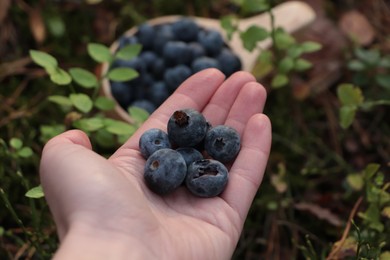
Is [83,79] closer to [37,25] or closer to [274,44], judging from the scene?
[274,44]

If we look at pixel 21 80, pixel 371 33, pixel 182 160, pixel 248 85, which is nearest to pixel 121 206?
pixel 182 160

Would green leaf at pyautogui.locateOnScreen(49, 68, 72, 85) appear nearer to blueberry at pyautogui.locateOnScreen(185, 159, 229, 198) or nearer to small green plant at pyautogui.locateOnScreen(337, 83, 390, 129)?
blueberry at pyautogui.locateOnScreen(185, 159, 229, 198)

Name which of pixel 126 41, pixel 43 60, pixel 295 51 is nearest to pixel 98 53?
pixel 43 60

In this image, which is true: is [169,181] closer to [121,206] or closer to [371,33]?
[121,206]

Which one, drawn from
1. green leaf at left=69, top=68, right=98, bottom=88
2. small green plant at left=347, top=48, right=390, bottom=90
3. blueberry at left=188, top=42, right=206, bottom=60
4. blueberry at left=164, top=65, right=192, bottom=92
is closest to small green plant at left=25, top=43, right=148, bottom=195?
green leaf at left=69, top=68, right=98, bottom=88

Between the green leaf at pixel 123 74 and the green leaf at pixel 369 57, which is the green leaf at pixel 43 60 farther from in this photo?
the green leaf at pixel 369 57

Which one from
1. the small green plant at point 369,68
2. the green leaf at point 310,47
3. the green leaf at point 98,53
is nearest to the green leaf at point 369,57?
the small green plant at point 369,68
